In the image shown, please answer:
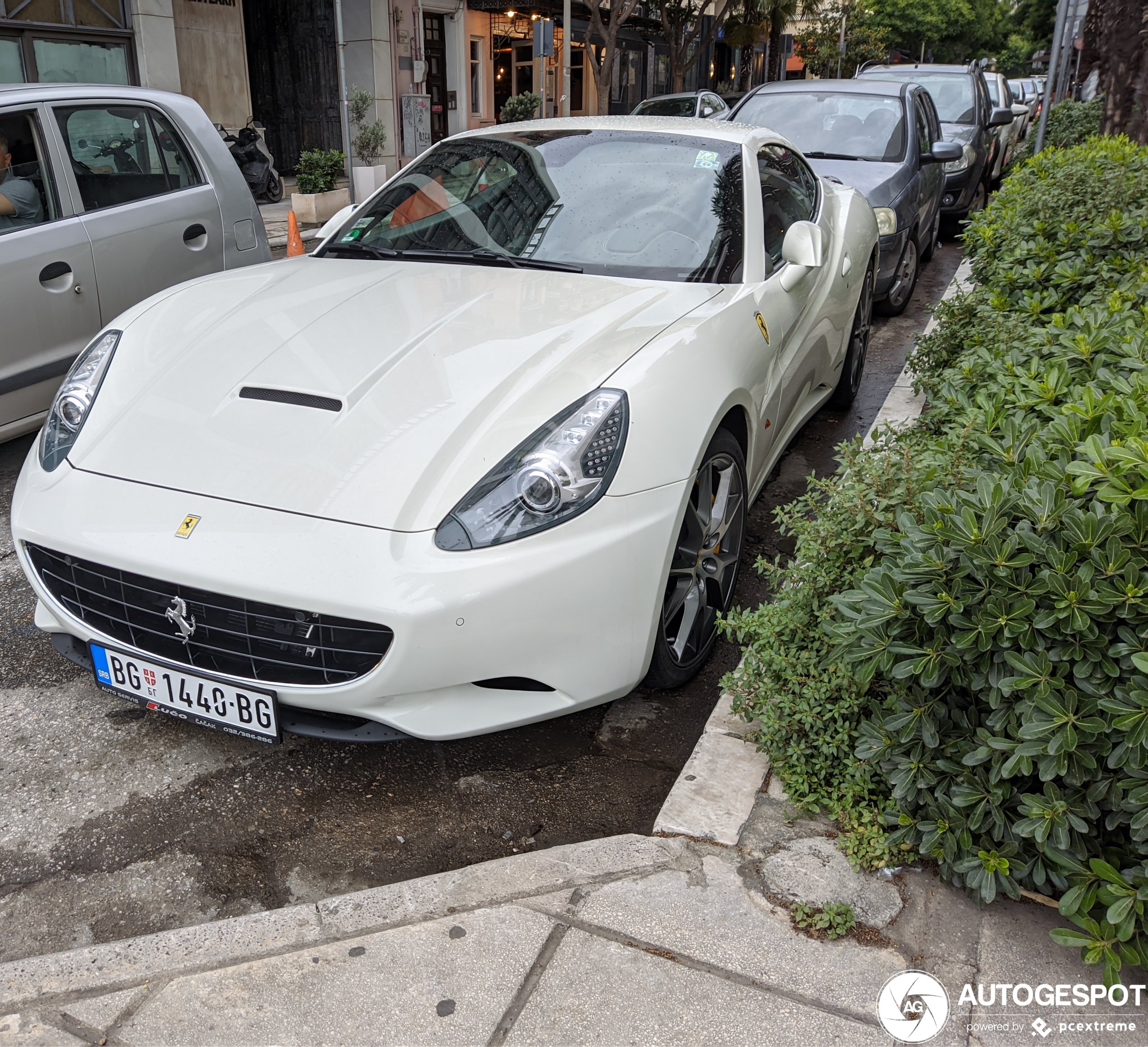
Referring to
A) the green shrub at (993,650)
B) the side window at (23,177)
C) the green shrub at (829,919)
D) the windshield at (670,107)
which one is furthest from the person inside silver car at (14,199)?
the windshield at (670,107)

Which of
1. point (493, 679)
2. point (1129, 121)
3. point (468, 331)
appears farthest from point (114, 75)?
point (493, 679)

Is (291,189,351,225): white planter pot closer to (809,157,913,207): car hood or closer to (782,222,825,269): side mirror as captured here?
(809,157,913,207): car hood

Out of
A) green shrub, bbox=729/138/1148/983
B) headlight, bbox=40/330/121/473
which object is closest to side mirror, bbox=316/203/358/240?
headlight, bbox=40/330/121/473

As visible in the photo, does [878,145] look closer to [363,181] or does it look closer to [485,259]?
[485,259]

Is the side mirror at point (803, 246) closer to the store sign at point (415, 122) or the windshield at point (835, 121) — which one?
the windshield at point (835, 121)

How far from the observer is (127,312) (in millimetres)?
3457

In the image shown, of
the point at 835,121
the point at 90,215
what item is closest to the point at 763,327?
the point at 90,215

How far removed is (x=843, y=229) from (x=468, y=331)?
2842 millimetres

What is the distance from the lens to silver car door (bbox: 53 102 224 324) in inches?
191

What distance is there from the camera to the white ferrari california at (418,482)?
94.0 inches

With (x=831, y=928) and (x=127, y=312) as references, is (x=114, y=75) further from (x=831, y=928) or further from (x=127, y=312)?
(x=831, y=928)

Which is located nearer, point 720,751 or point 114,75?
point 720,751

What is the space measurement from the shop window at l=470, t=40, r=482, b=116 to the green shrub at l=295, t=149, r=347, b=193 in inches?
524

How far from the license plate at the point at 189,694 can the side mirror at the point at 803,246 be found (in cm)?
238
